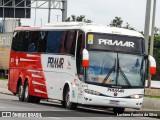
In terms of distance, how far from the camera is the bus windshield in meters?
26.5

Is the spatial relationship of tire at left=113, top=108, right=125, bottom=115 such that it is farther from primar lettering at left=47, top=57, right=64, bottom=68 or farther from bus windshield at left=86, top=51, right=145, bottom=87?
primar lettering at left=47, top=57, right=64, bottom=68

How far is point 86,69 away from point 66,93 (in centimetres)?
238

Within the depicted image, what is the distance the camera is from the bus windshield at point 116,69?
26.5 m

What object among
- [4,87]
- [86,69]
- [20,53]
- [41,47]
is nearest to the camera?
[86,69]

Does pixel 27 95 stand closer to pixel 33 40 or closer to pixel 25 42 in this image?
pixel 25 42

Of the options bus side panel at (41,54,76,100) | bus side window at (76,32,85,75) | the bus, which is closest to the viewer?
the bus

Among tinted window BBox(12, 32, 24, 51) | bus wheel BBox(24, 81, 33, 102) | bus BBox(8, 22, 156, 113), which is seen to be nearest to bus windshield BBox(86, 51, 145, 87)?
bus BBox(8, 22, 156, 113)

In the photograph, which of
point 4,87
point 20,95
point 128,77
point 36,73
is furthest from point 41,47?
point 4,87

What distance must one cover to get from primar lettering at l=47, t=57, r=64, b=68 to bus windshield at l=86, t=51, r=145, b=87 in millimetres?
2804

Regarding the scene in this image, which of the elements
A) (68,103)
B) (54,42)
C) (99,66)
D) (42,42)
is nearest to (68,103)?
(68,103)

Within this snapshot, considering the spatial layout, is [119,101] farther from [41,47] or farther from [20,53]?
[20,53]

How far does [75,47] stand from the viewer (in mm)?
27453

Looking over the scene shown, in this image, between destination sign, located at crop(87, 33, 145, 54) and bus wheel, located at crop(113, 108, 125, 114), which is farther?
bus wheel, located at crop(113, 108, 125, 114)

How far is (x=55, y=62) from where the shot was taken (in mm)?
29875
